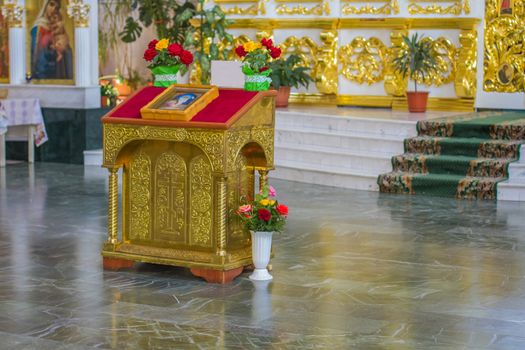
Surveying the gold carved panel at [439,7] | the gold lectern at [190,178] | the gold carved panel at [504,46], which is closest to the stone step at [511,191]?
the gold carved panel at [504,46]

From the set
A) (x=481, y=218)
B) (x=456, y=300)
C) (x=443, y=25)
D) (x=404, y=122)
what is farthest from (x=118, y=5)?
(x=456, y=300)

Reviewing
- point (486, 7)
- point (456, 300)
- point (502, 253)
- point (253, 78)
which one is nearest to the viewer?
point (456, 300)

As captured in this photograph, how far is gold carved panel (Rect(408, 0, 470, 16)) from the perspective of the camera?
14023 millimetres

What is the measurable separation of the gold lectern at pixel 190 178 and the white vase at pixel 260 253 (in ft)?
0.41

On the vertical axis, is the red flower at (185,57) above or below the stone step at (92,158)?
above

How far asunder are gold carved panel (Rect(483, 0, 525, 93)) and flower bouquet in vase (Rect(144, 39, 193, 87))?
291 inches

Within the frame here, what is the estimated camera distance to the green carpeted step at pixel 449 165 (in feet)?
36.4

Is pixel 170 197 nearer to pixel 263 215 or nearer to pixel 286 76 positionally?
pixel 263 215

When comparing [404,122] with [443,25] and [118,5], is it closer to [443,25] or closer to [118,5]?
[443,25]

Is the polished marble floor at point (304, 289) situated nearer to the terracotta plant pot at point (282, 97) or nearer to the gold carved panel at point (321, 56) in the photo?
the terracotta plant pot at point (282, 97)

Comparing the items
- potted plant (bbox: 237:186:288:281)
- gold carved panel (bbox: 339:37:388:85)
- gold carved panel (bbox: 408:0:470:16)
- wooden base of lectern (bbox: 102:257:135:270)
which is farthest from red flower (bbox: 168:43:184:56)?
gold carved panel (bbox: 339:37:388:85)

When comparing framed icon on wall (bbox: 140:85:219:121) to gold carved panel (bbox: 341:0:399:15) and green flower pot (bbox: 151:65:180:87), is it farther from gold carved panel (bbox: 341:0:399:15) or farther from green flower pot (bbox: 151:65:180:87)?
gold carved panel (bbox: 341:0:399:15)

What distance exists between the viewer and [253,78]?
7020mm

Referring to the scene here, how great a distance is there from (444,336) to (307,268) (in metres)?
1.90
